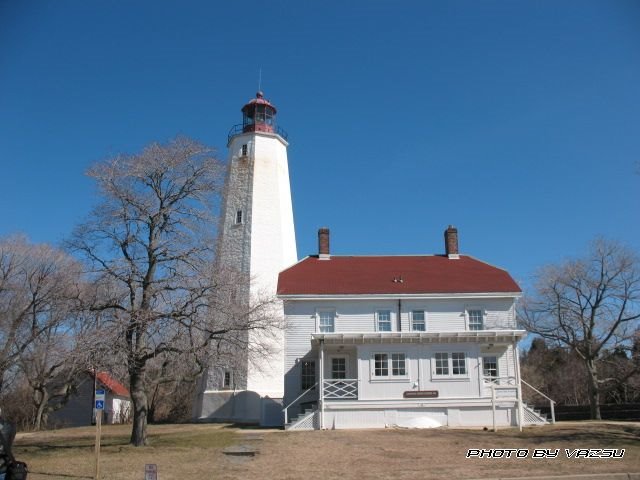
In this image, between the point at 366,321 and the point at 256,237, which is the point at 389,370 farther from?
the point at 256,237

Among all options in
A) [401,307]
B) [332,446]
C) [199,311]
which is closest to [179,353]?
[199,311]

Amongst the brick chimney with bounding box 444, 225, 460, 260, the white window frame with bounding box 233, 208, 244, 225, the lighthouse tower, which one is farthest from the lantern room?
the brick chimney with bounding box 444, 225, 460, 260

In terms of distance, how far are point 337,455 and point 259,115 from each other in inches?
→ 1056

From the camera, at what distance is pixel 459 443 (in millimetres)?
19781

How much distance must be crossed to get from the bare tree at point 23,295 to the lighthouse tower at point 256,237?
30.1 feet

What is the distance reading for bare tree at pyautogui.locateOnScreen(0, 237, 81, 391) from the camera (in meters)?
35.3

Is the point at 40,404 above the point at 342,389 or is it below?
below

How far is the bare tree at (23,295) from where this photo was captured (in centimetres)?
3528

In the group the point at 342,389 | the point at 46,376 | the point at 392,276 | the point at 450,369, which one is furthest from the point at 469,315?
the point at 46,376

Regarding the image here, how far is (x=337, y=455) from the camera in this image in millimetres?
17906

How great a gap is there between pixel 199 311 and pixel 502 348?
617 inches

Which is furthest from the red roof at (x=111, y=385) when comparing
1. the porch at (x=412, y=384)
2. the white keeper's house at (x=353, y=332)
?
the porch at (x=412, y=384)

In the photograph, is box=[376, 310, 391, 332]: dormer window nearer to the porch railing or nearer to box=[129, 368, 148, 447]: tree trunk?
the porch railing

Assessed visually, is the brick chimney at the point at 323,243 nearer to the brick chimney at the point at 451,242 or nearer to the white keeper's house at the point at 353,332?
the white keeper's house at the point at 353,332
